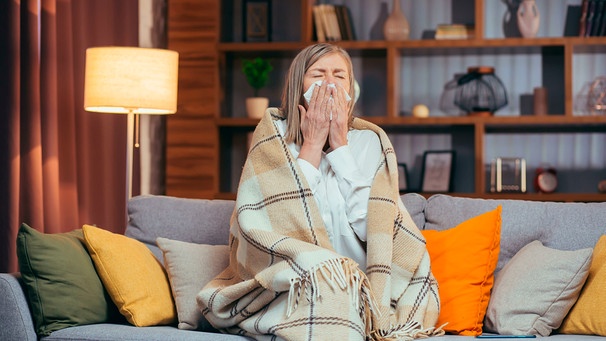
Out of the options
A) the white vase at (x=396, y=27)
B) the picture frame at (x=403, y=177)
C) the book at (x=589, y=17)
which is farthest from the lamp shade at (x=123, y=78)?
the book at (x=589, y=17)

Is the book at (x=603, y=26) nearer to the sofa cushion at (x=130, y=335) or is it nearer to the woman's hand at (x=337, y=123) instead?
the woman's hand at (x=337, y=123)

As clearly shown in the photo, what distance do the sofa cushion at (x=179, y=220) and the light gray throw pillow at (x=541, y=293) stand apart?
1.00 meters

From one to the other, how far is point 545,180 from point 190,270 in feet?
9.04

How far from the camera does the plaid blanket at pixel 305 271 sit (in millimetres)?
2402

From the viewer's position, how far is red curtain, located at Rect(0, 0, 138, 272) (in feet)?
11.9

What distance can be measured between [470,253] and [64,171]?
2026 millimetres

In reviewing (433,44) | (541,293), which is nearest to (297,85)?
(541,293)

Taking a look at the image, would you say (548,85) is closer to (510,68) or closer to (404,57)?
(510,68)

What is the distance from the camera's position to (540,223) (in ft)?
9.61

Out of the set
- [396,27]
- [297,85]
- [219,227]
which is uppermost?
[396,27]

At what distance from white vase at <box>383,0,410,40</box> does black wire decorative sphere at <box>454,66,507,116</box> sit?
1.34 feet

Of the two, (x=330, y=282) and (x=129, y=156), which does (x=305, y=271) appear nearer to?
(x=330, y=282)

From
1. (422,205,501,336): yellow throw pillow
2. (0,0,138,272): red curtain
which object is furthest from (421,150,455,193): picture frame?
(422,205,501,336): yellow throw pillow

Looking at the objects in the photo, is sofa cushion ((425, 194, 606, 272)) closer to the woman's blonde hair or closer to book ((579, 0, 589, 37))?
the woman's blonde hair
